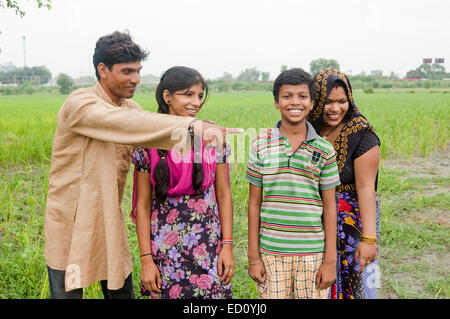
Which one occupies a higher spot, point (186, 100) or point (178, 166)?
point (186, 100)

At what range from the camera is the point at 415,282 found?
248 centimetres

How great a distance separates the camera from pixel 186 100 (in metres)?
1.46

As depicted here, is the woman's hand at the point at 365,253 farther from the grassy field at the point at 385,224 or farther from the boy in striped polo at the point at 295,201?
the grassy field at the point at 385,224

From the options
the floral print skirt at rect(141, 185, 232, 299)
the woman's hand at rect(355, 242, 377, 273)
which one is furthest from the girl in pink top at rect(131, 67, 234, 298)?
the woman's hand at rect(355, 242, 377, 273)

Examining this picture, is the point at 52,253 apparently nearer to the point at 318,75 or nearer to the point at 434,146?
the point at 318,75

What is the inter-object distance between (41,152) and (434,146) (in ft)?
22.1

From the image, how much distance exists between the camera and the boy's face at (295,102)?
149 cm

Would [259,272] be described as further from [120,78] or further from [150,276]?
[120,78]

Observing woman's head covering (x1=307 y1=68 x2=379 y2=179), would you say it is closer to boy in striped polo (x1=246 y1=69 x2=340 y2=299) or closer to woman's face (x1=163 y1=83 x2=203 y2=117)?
boy in striped polo (x1=246 y1=69 x2=340 y2=299)

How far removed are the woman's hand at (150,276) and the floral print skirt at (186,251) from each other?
2cm

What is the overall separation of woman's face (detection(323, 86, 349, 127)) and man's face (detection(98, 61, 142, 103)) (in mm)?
843

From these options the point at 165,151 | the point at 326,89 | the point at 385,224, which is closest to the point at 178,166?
the point at 165,151

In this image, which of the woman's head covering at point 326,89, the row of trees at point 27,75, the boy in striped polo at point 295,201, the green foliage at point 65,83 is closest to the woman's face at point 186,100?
the boy in striped polo at point 295,201

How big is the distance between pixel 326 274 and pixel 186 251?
23.0 inches
